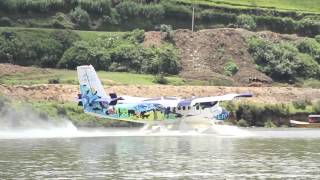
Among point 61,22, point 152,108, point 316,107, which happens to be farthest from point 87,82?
point 61,22

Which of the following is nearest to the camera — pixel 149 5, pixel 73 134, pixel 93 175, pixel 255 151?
pixel 93 175

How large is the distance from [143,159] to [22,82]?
144ft

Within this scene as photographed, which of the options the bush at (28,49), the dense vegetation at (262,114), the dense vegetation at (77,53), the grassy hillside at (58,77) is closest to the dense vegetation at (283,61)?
the dense vegetation at (77,53)

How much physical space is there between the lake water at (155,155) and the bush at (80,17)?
54124mm

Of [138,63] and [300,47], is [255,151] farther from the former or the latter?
[300,47]

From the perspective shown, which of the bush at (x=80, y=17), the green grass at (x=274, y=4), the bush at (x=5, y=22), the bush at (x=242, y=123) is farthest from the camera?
the green grass at (x=274, y=4)

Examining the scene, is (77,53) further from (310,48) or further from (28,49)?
(310,48)

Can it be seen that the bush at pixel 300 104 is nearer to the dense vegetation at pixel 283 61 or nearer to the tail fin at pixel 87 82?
the dense vegetation at pixel 283 61

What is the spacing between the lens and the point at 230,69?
9969 centimetres

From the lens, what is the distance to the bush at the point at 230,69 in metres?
99.3

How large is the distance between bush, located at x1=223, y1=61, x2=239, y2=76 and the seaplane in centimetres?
3291

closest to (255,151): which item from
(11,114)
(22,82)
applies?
(11,114)

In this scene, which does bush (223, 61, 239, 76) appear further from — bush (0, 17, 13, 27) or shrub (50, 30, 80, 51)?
bush (0, 17, 13, 27)

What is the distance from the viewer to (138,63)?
99.7 m
